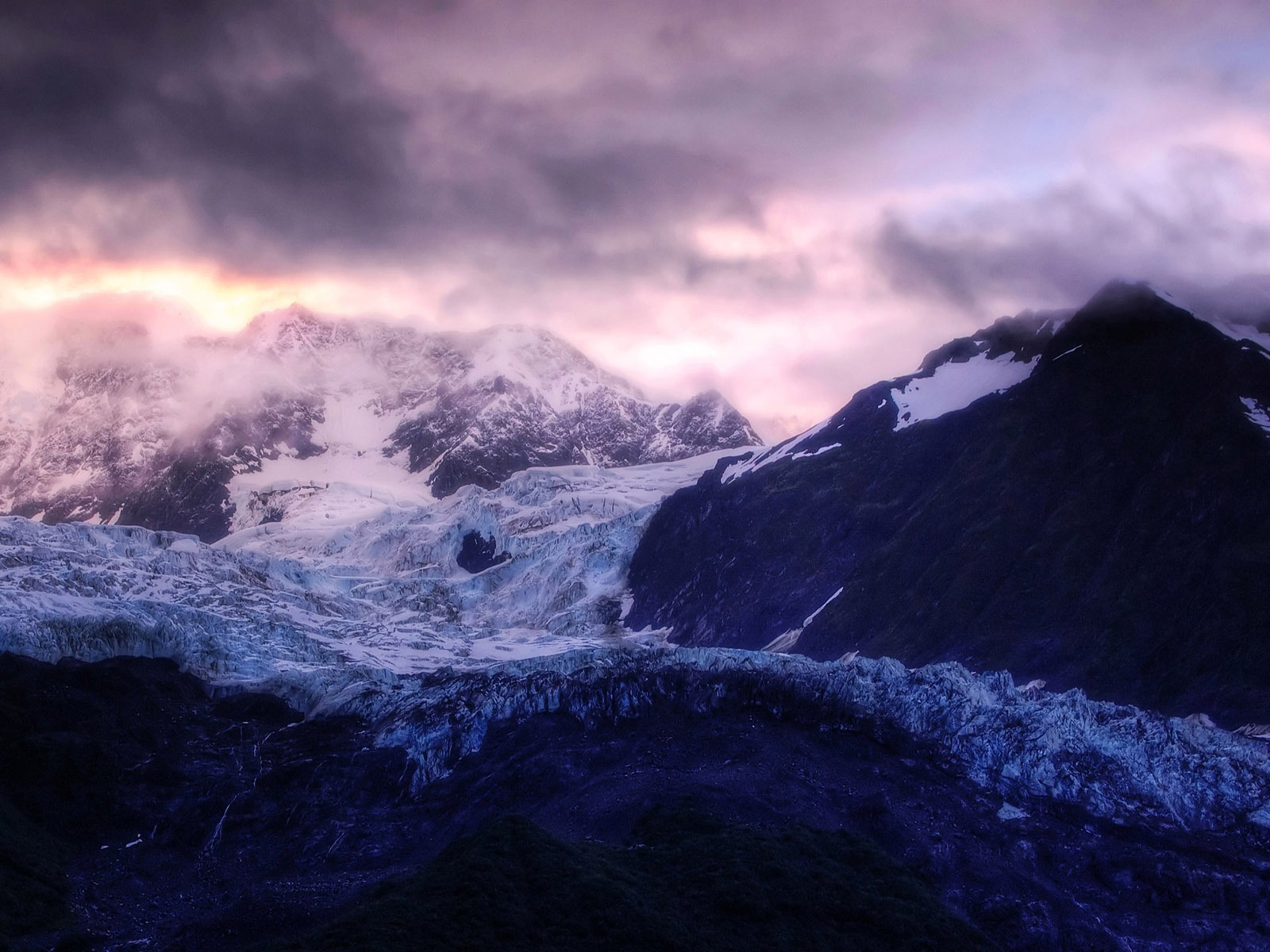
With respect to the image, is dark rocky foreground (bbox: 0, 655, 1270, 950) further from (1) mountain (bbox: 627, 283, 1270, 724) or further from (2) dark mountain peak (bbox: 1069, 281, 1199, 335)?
(2) dark mountain peak (bbox: 1069, 281, 1199, 335)

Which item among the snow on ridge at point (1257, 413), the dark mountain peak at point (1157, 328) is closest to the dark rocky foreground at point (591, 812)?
the snow on ridge at point (1257, 413)

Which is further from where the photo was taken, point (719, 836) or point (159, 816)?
point (159, 816)

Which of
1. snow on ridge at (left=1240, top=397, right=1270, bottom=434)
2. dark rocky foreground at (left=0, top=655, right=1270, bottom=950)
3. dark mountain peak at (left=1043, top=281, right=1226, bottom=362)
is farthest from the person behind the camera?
dark mountain peak at (left=1043, top=281, right=1226, bottom=362)

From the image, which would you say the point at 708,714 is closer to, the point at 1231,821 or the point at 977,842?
the point at 977,842

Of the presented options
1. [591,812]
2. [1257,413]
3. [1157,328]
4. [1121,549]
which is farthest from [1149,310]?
[591,812]

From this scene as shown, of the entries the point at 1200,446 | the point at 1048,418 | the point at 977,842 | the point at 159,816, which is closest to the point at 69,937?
the point at 159,816

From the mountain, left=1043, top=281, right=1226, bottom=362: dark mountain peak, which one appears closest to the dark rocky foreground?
the mountain

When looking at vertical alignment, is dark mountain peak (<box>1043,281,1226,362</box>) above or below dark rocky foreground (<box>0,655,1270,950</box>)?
above

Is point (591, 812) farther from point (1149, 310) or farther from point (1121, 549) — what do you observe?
point (1149, 310)

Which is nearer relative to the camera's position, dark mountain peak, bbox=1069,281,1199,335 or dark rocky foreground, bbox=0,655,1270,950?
dark rocky foreground, bbox=0,655,1270,950
